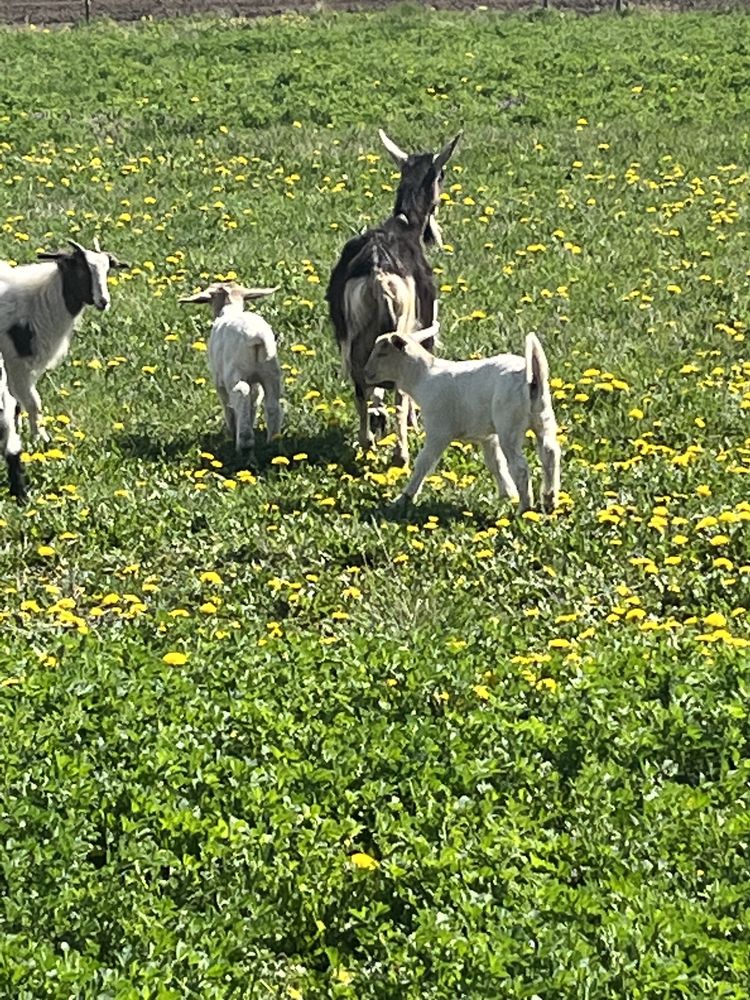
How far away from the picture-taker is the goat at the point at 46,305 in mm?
12266

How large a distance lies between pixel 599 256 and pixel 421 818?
1097 cm

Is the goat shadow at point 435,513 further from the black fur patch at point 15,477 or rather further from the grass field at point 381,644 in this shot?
the black fur patch at point 15,477

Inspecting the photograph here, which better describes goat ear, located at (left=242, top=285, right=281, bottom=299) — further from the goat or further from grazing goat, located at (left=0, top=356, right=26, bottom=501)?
grazing goat, located at (left=0, top=356, right=26, bottom=501)

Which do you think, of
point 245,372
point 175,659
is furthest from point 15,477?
point 175,659

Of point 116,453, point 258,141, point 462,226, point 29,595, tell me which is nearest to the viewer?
point 29,595

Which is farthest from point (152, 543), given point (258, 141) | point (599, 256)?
point (258, 141)

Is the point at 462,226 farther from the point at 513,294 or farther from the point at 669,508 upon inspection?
the point at 669,508

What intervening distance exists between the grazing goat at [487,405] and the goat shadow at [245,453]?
0.86 metres

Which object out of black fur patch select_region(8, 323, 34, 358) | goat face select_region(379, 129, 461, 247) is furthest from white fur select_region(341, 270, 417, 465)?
black fur patch select_region(8, 323, 34, 358)

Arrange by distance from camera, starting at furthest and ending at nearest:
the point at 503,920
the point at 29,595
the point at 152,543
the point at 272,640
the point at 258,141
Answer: the point at 258,141 < the point at 152,543 < the point at 29,595 < the point at 272,640 < the point at 503,920

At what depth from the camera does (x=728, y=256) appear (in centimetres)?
1612

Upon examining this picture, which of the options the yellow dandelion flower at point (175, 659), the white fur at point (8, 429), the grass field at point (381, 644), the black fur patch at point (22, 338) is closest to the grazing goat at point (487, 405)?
the grass field at point (381, 644)

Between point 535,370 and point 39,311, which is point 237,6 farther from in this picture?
point 535,370

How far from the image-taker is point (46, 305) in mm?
12406
